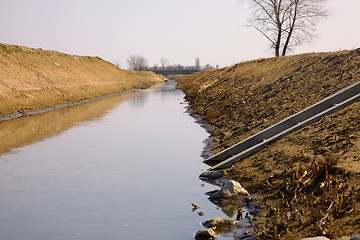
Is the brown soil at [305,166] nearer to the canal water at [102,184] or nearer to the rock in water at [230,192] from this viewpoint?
the rock in water at [230,192]

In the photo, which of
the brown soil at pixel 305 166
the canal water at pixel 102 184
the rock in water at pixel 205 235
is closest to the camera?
the brown soil at pixel 305 166

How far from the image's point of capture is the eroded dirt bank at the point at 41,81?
39.9 meters

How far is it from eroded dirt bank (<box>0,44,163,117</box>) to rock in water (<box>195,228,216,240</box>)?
27.1 meters

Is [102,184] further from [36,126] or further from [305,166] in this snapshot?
[36,126]

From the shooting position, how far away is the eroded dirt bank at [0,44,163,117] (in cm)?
3986

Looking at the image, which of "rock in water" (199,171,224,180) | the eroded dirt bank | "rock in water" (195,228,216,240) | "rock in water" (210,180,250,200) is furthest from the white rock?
the eroded dirt bank

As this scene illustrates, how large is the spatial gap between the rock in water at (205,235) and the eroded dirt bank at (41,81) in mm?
27150

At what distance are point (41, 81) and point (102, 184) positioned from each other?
4221 centimetres

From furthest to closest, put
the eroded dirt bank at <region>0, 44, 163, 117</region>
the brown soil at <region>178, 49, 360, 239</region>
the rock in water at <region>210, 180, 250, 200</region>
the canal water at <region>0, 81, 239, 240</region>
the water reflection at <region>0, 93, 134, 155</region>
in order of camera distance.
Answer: the eroded dirt bank at <region>0, 44, 163, 117</region>, the water reflection at <region>0, 93, 134, 155</region>, the rock in water at <region>210, 180, 250, 200</region>, the canal water at <region>0, 81, 239, 240</region>, the brown soil at <region>178, 49, 360, 239</region>

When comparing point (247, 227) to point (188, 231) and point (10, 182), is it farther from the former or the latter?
point (10, 182)

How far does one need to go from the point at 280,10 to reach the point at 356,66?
37.4 meters

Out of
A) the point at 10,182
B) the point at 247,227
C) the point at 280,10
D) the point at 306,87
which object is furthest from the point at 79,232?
the point at 280,10

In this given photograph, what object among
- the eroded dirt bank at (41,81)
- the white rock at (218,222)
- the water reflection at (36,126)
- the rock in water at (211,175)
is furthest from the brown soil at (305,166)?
the eroded dirt bank at (41,81)

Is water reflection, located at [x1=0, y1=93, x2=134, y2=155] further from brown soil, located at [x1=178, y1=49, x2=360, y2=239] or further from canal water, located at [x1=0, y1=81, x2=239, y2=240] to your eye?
brown soil, located at [x1=178, y1=49, x2=360, y2=239]
